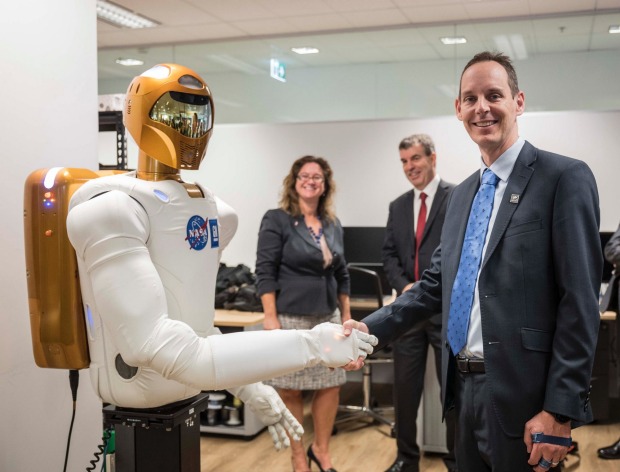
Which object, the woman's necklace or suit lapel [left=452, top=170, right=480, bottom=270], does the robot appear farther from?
the woman's necklace

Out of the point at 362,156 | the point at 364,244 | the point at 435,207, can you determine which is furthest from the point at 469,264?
the point at 362,156

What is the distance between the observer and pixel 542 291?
1774 millimetres

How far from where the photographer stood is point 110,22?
5.57 m

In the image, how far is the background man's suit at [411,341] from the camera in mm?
3561

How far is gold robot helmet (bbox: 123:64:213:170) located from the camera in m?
1.89

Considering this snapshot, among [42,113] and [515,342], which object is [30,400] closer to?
[42,113]

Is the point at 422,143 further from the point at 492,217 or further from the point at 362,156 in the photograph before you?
the point at 362,156

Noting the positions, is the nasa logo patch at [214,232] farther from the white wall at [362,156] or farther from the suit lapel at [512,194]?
the white wall at [362,156]

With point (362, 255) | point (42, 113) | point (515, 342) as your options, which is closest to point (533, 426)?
point (515, 342)

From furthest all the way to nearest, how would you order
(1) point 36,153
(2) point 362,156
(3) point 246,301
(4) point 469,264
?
1. (2) point 362,156
2. (3) point 246,301
3. (1) point 36,153
4. (4) point 469,264

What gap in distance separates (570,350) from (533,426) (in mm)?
202

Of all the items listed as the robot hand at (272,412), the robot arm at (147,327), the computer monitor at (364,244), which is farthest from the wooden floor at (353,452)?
the robot arm at (147,327)

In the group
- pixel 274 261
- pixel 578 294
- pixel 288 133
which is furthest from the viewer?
pixel 288 133

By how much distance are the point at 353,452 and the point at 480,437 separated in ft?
7.87
